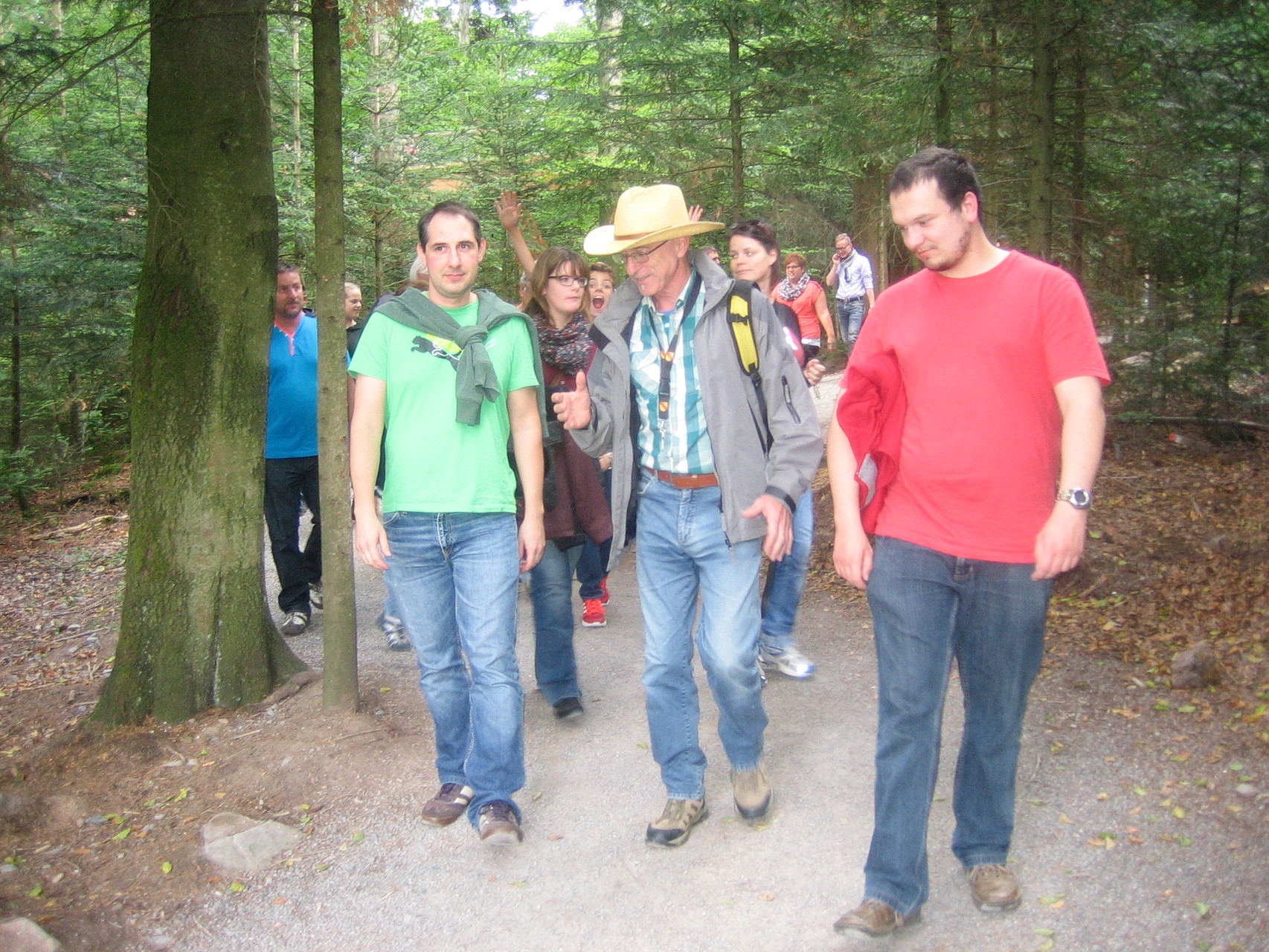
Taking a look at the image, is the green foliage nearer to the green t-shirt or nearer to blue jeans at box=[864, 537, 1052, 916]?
the green t-shirt

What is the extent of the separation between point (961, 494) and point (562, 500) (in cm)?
253

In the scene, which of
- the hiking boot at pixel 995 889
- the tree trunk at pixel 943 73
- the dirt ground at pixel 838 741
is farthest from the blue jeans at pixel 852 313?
the hiking boot at pixel 995 889

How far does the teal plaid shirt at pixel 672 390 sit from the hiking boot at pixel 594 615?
2915 mm

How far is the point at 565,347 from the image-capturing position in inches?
215

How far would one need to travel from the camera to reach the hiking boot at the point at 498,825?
403 centimetres

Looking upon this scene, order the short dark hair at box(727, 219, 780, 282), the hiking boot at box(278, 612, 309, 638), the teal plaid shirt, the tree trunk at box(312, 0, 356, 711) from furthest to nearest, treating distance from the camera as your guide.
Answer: the hiking boot at box(278, 612, 309, 638) → the short dark hair at box(727, 219, 780, 282) → the tree trunk at box(312, 0, 356, 711) → the teal plaid shirt

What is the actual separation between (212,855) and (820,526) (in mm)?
6123

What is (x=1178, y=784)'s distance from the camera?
172 inches

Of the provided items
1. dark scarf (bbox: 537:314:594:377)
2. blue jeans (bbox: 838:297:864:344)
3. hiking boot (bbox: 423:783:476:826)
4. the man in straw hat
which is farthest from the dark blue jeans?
blue jeans (bbox: 838:297:864:344)

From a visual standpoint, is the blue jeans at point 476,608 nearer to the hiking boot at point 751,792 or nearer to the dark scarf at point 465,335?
the dark scarf at point 465,335

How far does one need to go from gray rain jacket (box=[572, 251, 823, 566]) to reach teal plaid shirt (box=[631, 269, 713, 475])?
0.13 feet

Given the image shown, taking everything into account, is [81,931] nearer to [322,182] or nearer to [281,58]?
[322,182]

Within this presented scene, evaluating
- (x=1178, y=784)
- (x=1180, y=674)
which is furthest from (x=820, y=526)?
(x=1178, y=784)

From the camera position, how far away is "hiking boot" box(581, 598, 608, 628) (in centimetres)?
688
